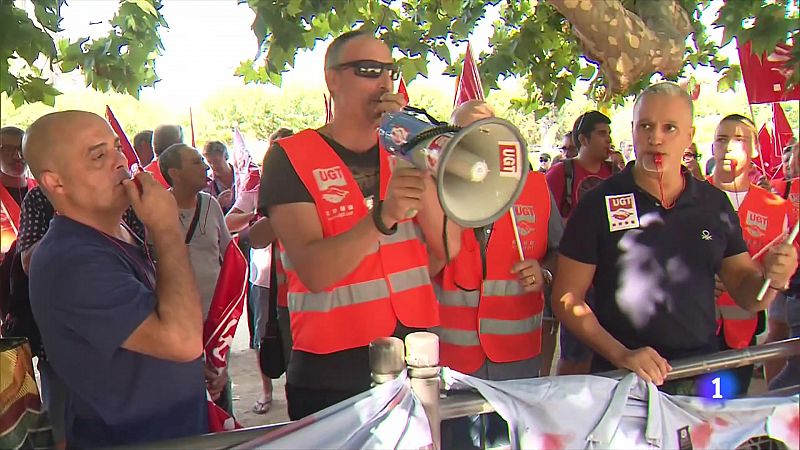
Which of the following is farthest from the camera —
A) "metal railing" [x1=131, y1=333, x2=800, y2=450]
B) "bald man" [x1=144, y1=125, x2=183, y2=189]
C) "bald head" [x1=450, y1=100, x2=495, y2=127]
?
"bald man" [x1=144, y1=125, x2=183, y2=189]

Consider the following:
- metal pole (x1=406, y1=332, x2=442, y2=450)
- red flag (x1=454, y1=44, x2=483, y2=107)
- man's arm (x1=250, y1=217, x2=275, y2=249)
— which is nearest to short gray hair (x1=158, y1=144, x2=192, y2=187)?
man's arm (x1=250, y1=217, x2=275, y2=249)

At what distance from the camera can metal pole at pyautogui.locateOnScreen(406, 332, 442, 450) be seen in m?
1.76

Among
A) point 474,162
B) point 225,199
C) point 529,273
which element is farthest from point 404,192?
point 225,199

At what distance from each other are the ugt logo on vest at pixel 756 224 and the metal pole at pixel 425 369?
120 inches

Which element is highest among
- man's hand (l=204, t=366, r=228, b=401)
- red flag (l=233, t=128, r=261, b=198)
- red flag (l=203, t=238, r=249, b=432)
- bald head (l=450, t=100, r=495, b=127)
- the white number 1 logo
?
red flag (l=233, t=128, r=261, b=198)

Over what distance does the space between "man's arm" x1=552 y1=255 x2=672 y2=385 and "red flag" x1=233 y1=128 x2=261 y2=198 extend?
2.93m

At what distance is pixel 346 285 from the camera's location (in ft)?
7.72

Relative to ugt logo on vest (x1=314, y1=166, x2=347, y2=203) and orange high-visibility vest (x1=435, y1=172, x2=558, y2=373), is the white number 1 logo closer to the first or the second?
orange high-visibility vest (x1=435, y1=172, x2=558, y2=373)

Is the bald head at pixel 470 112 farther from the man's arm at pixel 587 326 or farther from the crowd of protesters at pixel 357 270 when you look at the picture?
the man's arm at pixel 587 326

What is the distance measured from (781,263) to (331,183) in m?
1.52

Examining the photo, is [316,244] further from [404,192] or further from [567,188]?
[567,188]

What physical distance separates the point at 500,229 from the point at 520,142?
1.26 metres

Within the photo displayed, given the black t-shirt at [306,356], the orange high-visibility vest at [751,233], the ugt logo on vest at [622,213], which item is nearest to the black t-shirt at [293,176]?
the black t-shirt at [306,356]

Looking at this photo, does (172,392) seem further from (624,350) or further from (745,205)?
(745,205)
